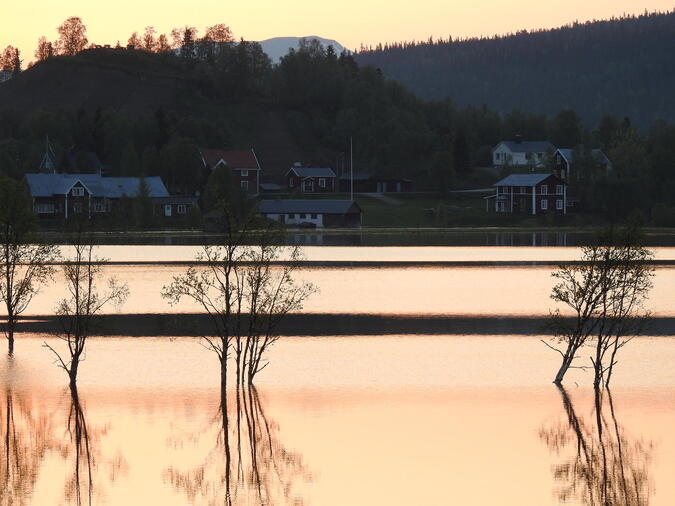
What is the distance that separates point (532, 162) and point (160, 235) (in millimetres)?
61592

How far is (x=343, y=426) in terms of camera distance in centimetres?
3856

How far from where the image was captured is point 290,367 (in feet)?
163

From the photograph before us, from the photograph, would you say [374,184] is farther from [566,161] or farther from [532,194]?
[532,194]

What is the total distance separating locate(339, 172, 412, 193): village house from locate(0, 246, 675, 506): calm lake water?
12117 centimetres

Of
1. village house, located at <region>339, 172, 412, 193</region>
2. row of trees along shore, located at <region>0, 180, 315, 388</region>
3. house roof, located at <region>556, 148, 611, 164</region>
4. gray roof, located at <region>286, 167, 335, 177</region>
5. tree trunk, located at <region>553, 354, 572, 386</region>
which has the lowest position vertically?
tree trunk, located at <region>553, 354, 572, 386</region>

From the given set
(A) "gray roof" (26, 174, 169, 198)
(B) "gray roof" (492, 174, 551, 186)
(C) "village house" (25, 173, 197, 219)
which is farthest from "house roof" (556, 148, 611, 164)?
(A) "gray roof" (26, 174, 169, 198)

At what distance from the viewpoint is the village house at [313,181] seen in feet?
593

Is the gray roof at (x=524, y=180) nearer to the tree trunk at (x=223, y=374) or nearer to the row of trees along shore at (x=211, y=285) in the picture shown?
the row of trees along shore at (x=211, y=285)

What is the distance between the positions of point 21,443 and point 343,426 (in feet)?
31.9

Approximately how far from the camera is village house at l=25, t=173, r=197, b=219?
6196 inches

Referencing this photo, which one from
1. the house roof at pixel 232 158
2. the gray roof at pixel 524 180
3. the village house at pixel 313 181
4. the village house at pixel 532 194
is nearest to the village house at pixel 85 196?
the house roof at pixel 232 158

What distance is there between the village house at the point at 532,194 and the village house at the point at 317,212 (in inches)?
762

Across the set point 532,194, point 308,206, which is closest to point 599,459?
point 308,206

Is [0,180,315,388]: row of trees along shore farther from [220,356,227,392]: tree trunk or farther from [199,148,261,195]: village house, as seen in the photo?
[199,148,261,195]: village house
